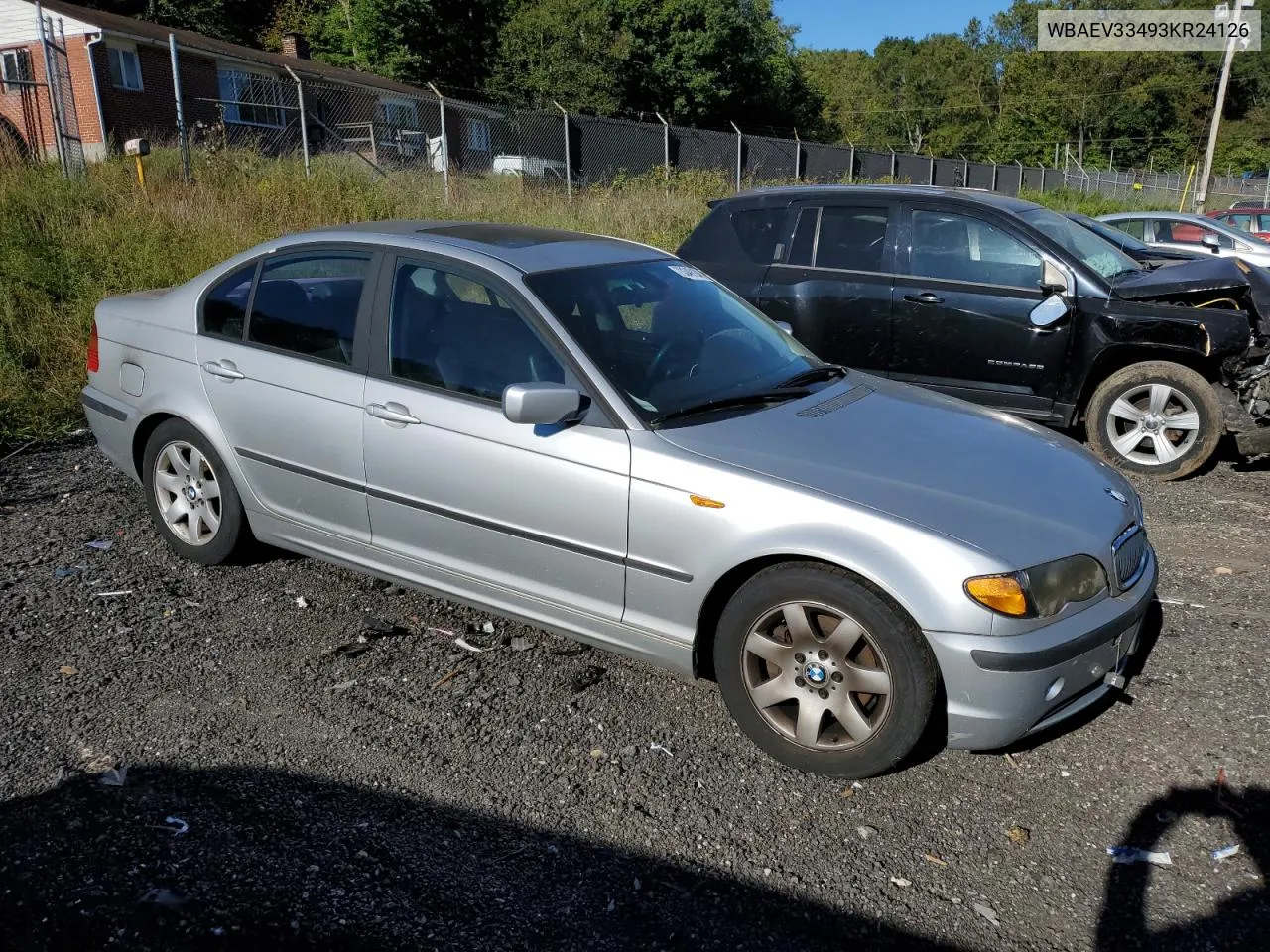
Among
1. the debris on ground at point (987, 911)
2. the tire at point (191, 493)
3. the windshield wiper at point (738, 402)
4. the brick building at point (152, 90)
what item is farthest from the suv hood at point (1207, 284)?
the brick building at point (152, 90)

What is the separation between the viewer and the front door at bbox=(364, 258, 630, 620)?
3.62m

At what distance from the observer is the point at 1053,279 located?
6840 mm

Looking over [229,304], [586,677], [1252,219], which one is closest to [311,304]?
[229,304]

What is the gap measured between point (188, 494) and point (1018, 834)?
3.87 metres

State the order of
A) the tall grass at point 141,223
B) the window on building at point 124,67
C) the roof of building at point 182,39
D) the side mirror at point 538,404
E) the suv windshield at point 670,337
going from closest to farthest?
the side mirror at point 538,404 → the suv windshield at point 670,337 → the tall grass at point 141,223 → the roof of building at point 182,39 → the window on building at point 124,67

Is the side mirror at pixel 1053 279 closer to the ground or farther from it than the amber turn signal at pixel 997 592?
farther from it

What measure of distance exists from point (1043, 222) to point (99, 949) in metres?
7.02

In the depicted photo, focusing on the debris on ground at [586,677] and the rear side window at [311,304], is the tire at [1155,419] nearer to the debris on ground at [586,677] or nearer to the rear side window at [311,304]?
the debris on ground at [586,677]

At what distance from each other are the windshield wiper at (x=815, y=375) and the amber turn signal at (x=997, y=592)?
4.51ft

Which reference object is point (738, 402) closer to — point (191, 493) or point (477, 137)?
point (191, 493)

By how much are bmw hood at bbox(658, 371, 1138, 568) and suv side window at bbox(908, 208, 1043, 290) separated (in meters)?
3.17

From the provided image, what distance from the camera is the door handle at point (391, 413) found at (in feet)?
13.1

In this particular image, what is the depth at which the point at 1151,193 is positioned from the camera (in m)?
49.2

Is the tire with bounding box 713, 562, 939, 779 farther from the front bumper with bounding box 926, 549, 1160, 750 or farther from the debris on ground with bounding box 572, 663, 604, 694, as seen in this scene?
the debris on ground with bounding box 572, 663, 604, 694
